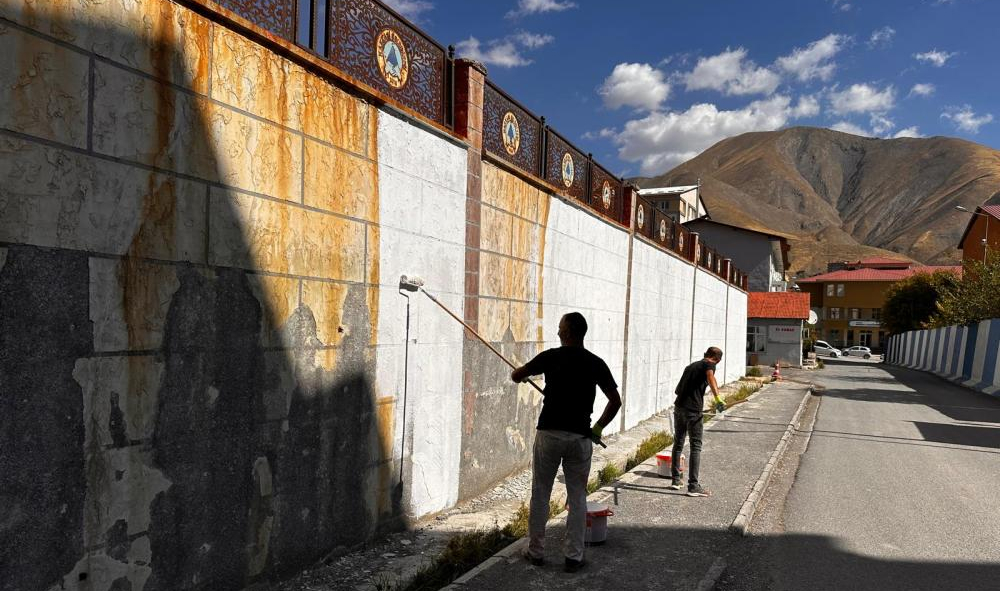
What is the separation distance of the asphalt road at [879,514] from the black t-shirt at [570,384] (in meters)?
1.64

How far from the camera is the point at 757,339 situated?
37094 millimetres

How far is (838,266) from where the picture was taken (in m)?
88.2

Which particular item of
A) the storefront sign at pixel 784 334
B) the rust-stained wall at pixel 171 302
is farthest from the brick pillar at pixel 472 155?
the storefront sign at pixel 784 334

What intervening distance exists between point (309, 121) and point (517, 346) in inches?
155

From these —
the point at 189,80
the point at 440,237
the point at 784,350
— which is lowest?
the point at 784,350

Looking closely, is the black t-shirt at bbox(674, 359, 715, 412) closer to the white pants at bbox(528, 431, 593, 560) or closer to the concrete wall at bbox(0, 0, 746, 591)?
the concrete wall at bbox(0, 0, 746, 591)

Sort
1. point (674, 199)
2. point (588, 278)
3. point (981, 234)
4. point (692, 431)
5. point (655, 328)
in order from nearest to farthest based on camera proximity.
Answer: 1. point (692, 431)
2. point (588, 278)
3. point (655, 328)
4. point (981, 234)
5. point (674, 199)

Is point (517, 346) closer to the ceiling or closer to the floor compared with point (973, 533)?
closer to the ceiling

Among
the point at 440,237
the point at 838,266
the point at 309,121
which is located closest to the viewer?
Result: the point at 309,121

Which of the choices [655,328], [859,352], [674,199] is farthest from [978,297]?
[674,199]

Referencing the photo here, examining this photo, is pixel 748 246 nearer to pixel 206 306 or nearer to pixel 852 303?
pixel 852 303

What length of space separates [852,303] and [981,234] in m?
30.7

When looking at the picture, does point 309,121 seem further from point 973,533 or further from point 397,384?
point 973,533

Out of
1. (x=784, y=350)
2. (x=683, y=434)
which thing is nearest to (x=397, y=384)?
(x=683, y=434)
